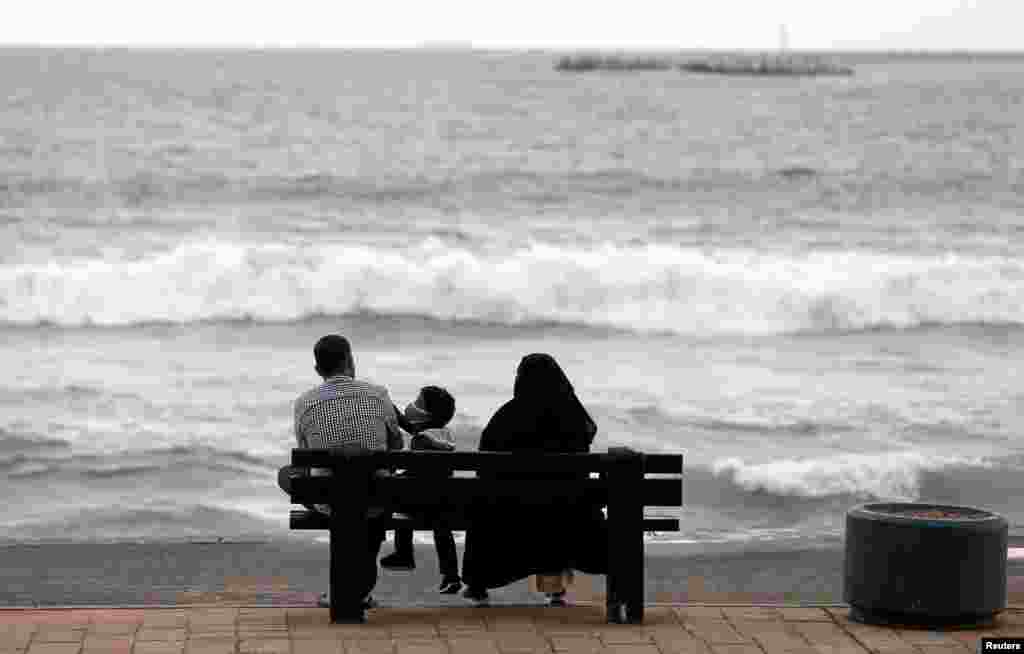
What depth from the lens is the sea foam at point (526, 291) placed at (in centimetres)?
2566

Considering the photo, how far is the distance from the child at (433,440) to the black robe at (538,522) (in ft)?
0.86

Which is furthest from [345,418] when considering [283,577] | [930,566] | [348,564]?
[930,566]

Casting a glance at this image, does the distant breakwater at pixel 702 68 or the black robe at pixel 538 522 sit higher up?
the distant breakwater at pixel 702 68

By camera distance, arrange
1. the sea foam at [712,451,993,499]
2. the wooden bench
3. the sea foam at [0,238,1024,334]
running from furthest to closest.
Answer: the sea foam at [0,238,1024,334], the sea foam at [712,451,993,499], the wooden bench

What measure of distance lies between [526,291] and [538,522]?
2046cm

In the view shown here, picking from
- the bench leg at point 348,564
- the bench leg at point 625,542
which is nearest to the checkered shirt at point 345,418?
the bench leg at point 348,564

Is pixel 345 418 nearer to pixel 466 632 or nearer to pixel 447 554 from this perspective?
pixel 447 554

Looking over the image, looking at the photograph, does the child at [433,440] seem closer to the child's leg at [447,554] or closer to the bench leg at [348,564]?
the child's leg at [447,554]

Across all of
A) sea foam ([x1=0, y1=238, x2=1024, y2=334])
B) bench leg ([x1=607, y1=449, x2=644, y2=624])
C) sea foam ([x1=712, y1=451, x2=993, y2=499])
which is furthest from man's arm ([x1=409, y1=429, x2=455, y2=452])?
sea foam ([x1=0, y1=238, x2=1024, y2=334])

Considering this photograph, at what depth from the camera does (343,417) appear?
23.1 feet

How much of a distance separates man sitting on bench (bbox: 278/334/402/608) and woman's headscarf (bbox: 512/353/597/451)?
61 centimetres

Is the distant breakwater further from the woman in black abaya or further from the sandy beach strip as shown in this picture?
the woman in black abaya

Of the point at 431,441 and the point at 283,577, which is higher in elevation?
the point at 431,441

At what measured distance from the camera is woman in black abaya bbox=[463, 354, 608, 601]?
6.98 meters
